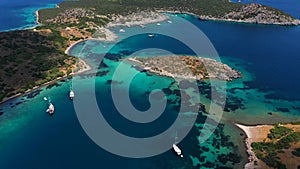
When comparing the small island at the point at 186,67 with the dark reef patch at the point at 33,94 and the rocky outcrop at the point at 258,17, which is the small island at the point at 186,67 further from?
the rocky outcrop at the point at 258,17

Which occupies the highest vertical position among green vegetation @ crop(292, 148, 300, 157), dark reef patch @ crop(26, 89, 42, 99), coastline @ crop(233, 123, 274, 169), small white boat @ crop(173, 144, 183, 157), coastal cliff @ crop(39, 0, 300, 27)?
coastal cliff @ crop(39, 0, 300, 27)

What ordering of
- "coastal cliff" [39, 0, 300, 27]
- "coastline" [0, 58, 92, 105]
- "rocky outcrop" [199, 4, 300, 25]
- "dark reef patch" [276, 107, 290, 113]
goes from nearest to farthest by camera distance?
1. "dark reef patch" [276, 107, 290, 113]
2. "coastline" [0, 58, 92, 105]
3. "coastal cliff" [39, 0, 300, 27]
4. "rocky outcrop" [199, 4, 300, 25]

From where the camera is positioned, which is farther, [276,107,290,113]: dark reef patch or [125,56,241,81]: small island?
[125,56,241,81]: small island

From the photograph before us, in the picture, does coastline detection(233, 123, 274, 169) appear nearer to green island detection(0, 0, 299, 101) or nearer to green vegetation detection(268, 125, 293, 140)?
green vegetation detection(268, 125, 293, 140)

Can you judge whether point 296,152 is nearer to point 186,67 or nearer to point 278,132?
point 278,132

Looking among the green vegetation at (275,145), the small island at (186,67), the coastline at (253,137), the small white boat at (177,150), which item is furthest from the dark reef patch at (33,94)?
the green vegetation at (275,145)

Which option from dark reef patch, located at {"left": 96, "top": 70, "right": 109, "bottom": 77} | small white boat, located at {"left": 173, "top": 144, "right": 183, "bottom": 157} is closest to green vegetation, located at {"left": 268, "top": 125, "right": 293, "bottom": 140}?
small white boat, located at {"left": 173, "top": 144, "right": 183, "bottom": 157}

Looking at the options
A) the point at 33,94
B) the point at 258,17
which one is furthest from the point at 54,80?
the point at 258,17
